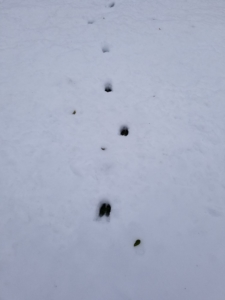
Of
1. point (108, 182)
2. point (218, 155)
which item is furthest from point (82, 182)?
point (218, 155)

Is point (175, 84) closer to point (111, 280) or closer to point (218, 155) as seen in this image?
point (218, 155)

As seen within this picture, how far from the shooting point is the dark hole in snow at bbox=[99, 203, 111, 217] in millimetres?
2436

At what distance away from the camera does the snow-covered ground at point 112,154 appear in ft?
7.03

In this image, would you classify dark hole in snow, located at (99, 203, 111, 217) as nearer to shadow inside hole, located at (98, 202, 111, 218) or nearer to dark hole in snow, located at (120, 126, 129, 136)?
shadow inside hole, located at (98, 202, 111, 218)

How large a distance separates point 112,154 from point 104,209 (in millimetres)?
726

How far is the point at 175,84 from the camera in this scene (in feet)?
11.6

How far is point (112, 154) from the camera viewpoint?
9.32 ft

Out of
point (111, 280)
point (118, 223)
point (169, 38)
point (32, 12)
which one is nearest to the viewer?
point (111, 280)

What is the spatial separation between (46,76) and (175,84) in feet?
7.00

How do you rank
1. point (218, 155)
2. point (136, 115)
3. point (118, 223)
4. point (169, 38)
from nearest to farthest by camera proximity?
1. point (118, 223)
2. point (218, 155)
3. point (136, 115)
4. point (169, 38)

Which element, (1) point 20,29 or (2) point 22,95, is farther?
(1) point 20,29

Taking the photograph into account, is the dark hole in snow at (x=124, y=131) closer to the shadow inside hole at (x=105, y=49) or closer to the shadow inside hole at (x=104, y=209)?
the shadow inside hole at (x=104, y=209)

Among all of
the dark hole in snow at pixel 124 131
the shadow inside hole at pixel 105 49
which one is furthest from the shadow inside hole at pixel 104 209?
the shadow inside hole at pixel 105 49

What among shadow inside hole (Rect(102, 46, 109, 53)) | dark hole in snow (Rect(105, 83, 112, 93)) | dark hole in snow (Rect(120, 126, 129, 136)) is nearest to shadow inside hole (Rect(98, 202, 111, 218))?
dark hole in snow (Rect(120, 126, 129, 136))
